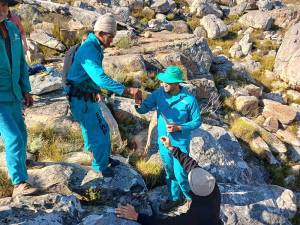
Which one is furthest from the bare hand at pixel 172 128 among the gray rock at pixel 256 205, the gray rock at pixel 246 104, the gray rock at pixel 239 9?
the gray rock at pixel 239 9

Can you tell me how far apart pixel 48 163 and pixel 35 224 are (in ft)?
4.81

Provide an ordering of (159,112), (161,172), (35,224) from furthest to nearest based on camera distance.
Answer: (161,172), (159,112), (35,224)

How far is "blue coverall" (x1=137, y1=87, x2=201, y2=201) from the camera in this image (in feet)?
16.9

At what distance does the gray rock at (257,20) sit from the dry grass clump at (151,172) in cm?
1495

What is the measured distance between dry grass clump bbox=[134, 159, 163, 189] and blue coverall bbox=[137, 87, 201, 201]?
84 centimetres

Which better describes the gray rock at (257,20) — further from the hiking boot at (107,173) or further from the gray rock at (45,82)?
the hiking boot at (107,173)

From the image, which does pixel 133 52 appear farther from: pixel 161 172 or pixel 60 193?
pixel 60 193

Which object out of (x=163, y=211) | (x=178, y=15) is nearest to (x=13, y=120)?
(x=163, y=211)

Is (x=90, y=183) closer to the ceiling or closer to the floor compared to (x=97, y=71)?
closer to the floor

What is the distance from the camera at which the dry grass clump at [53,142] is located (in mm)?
6219

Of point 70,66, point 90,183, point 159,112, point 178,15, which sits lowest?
point 178,15

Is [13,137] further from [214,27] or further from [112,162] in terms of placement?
[214,27]

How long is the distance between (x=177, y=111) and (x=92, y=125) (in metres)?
1.06

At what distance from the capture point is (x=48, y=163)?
18.7 ft
